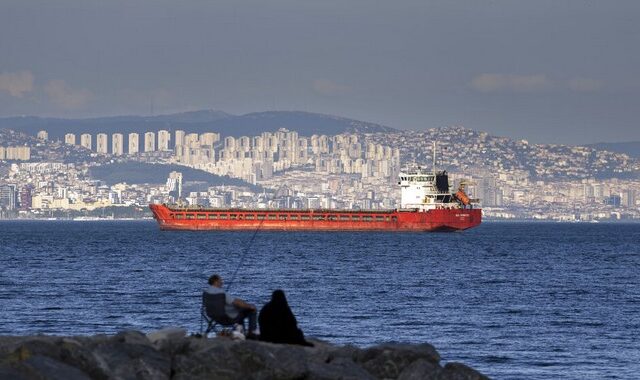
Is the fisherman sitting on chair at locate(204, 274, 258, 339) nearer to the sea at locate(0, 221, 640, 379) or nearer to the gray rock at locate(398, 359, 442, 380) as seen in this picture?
the gray rock at locate(398, 359, 442, 380)

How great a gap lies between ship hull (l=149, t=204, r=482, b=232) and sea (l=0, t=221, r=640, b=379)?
3820cm

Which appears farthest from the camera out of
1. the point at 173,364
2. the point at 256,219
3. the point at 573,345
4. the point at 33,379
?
the point at 256,219

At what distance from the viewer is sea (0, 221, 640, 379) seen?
26.9m

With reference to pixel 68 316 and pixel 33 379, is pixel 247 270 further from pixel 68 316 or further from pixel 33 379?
pixel 33 379

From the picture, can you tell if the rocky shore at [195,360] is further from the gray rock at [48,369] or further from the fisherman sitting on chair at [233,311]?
the fisherman sitting on chair at [233,311]

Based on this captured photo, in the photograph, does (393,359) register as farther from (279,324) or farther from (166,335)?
(166,335)

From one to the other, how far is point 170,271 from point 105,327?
24.4 meters

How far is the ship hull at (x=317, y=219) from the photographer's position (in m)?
113

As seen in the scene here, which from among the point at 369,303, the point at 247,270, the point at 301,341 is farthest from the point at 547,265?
the point at 301,341

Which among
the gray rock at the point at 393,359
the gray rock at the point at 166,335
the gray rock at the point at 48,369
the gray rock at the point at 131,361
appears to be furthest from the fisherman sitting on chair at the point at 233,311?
the gray rock at the point at 48,369

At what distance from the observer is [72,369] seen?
1498 cm

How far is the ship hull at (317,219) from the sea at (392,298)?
1504 inches

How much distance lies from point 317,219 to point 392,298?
73629 mm

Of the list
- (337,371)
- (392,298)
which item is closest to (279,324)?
(337,371)
